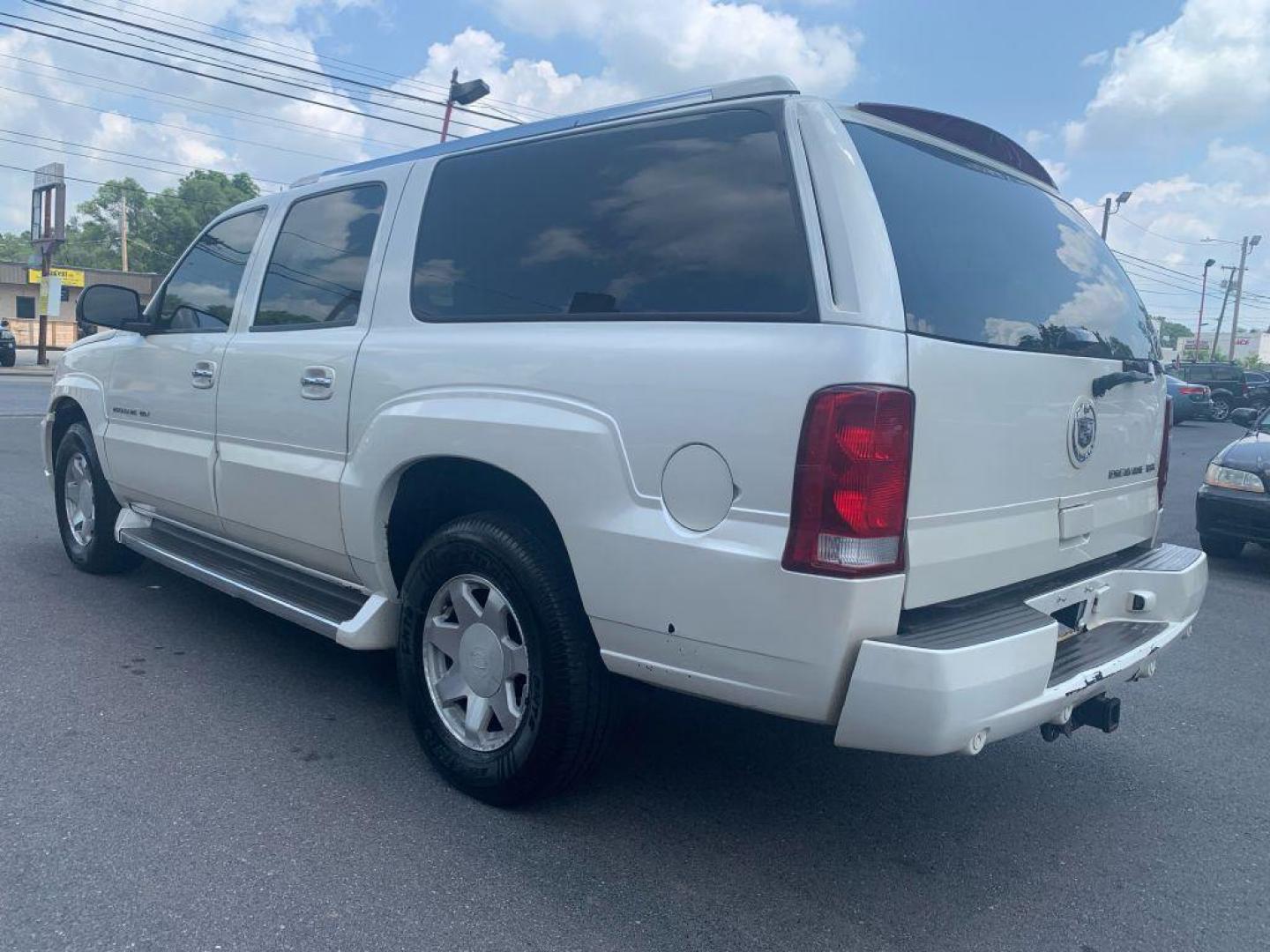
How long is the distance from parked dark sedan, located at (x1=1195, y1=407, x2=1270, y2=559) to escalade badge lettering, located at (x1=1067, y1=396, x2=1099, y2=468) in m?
4.94

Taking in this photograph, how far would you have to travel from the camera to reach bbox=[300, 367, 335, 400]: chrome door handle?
11.9 feet

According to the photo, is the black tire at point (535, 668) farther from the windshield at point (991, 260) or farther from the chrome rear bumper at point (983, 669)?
the windshield at point (991, 260)

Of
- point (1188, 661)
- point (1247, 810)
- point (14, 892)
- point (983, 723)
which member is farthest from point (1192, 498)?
point (14, 892)

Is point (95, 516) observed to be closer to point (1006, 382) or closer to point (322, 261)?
point (322, 261)

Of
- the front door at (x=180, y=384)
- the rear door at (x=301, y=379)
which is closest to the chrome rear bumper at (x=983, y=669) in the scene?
the rear door at (x=301, y=379)

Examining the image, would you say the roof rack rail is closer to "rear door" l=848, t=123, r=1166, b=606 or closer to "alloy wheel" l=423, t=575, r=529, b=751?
"rear door" l=848, t=123, r=1166, b=606

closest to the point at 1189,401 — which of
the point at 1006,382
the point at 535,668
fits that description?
the point at 1006,382

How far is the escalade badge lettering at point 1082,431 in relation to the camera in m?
2.96

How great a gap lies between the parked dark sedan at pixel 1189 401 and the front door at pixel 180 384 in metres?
22.7

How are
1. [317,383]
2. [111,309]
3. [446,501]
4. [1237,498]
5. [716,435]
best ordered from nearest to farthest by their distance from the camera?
[716,435]
[446,501]
[317,383]
[111,309]
[1237,498]

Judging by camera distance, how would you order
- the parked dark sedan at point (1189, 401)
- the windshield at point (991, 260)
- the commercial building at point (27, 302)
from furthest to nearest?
1. the commercial building at point (27, 302)
2. the parked dark sedan at point (1189, 401)
3. the windshield at point (991, 260)

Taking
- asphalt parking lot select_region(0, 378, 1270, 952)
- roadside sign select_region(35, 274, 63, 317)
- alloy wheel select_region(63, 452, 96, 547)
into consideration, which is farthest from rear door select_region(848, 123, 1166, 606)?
roadside sign select_region(35, 274, 63, 317)

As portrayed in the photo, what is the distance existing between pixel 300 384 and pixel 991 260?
7.90 ft

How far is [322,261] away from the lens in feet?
13.1
